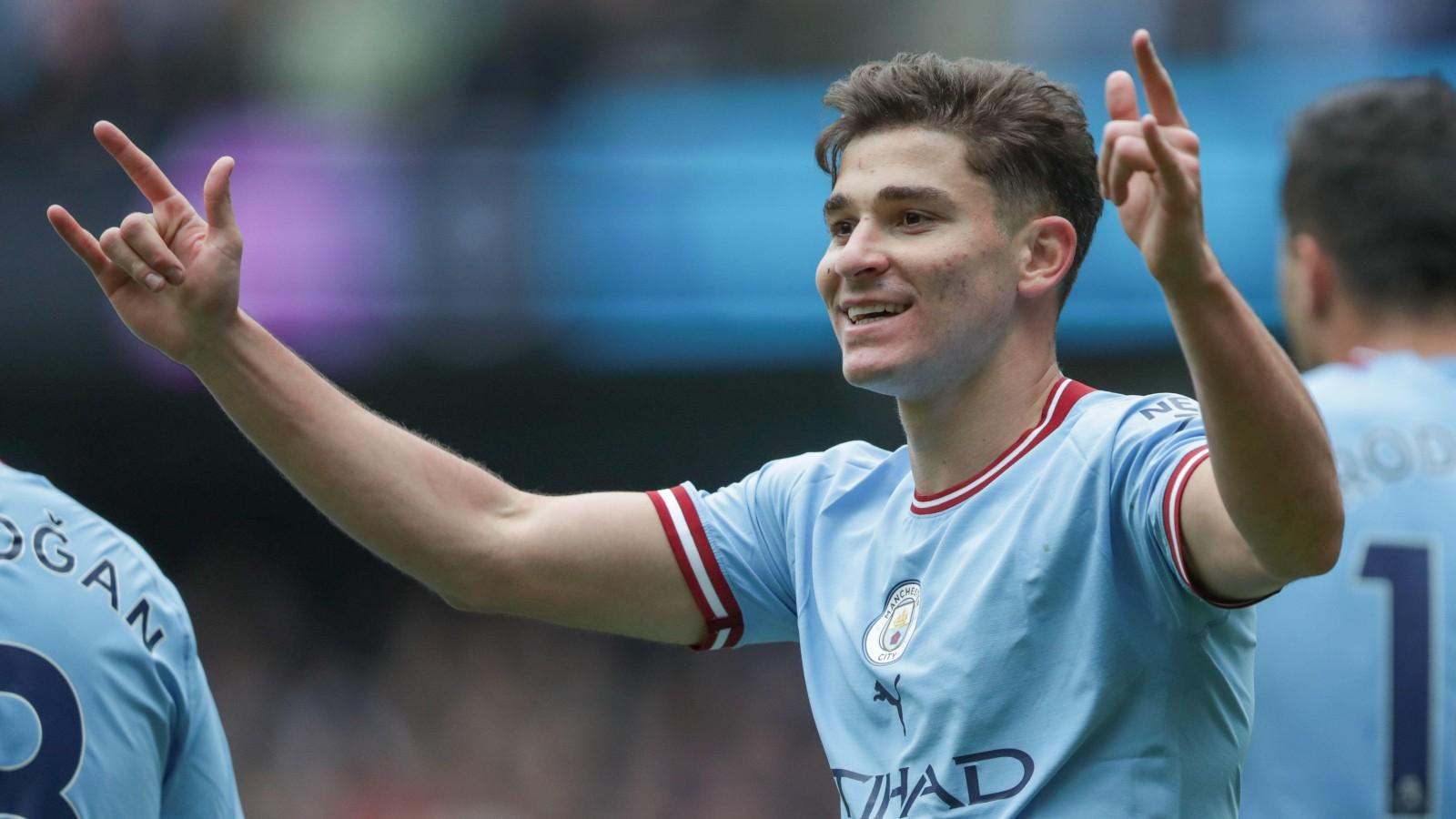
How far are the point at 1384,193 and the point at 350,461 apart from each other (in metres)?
2.29

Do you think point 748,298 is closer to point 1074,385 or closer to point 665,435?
point 665,435

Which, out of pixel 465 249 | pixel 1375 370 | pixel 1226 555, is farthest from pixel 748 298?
pixel 1226 555

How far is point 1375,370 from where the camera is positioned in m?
3.78

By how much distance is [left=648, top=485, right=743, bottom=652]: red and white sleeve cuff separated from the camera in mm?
3473

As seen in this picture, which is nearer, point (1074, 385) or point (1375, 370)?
point (1074, 385)

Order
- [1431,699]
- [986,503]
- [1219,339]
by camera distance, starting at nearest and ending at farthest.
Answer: [1219,339] → [986,503] → [1431,699]

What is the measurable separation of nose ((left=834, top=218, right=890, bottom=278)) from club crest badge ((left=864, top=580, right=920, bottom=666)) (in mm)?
571

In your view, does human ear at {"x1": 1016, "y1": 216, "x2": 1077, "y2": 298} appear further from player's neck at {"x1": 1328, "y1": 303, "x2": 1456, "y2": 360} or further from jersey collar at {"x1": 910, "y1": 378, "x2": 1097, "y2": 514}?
player's neck at {"x1": 1328, "y1": 303, "x2": 1456, "y2": 360}

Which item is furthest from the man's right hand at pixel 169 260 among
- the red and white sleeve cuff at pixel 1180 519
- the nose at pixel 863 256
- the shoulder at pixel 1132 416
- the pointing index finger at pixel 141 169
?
the red and white sleeve cuff at pixel 1180 519

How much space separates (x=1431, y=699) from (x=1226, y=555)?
1.26m

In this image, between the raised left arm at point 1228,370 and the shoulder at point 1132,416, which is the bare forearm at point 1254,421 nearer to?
the raised left arm at point 1228,370

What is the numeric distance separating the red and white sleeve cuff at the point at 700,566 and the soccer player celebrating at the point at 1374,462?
111 centimetres

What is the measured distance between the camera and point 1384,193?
3.83 meters

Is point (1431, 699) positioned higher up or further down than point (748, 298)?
further down
